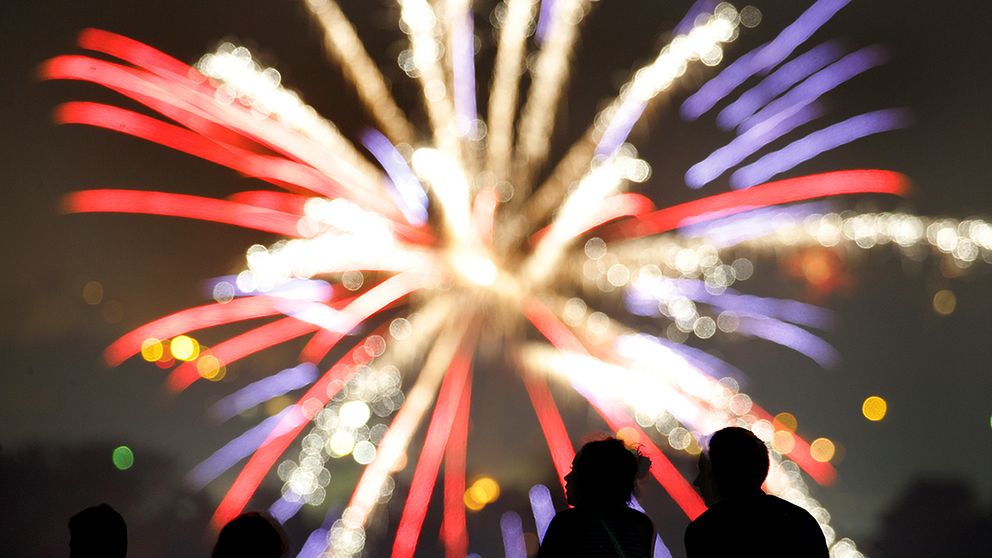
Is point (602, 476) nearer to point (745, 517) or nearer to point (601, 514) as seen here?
point (601, 514)

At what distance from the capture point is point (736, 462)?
4.98 metres

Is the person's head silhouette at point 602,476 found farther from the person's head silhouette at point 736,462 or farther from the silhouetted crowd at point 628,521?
the person's head silhouette at point 736,462

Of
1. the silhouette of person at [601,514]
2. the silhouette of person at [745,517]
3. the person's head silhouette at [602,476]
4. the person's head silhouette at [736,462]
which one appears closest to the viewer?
the silhouette of person at [745,517]

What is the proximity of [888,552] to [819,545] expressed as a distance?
1432 inches

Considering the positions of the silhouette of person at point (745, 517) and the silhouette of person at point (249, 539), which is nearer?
the silhouette of person at point (745, 517)

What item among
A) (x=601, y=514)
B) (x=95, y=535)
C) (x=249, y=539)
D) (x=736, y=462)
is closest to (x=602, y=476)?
(x=601, y=514)

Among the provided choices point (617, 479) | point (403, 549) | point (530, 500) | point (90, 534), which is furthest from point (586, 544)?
point (530, 500)

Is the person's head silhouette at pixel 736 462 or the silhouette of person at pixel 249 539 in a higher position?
the person's head silhouette at pixel 736 462

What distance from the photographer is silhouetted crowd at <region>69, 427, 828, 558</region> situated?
15.7ft

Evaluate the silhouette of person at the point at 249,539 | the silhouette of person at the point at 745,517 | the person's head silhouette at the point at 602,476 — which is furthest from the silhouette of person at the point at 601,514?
the silhouette of person at the point at 249,539

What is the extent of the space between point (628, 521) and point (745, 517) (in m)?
0.64

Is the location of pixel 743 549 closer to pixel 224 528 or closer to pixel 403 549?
pixel 224 528

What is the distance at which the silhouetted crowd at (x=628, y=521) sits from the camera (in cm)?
479

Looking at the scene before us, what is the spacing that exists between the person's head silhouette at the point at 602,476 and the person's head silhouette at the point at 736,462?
48 centimetres
